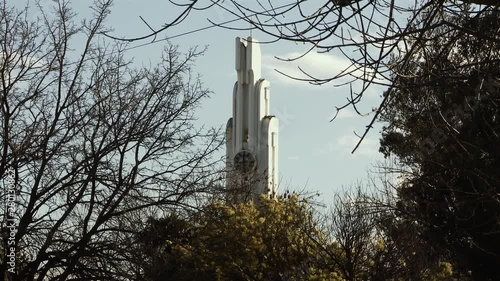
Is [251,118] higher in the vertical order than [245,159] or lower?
higher

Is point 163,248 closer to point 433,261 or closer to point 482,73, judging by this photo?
point 433,261

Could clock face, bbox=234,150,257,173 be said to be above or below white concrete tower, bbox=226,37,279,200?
below

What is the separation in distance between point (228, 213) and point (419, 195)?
5696 millimetres

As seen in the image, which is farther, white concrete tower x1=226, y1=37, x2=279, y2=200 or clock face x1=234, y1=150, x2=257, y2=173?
white concrete tower x1=226, y1=37, x2=279, y2=200

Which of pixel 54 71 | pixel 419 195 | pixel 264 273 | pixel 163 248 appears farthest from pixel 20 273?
pixel 264 273

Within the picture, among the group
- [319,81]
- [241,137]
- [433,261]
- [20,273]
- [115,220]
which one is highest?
[241,137]

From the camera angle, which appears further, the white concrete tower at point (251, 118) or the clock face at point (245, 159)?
the white concrete tower at point (251, 118)

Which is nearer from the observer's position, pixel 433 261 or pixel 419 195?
pixel 419 195

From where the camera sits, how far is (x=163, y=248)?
21.8 metres

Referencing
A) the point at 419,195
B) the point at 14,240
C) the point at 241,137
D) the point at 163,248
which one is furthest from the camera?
the point at 241,137

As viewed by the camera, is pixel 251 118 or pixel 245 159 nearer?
pixel 245 159

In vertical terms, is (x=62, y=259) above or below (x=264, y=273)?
below

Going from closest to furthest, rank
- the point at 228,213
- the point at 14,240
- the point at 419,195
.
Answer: the point at 14,240
the point at 419,195
the point at 228,213

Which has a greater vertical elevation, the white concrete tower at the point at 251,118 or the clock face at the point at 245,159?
the white concrete tower at the point at 251,118
